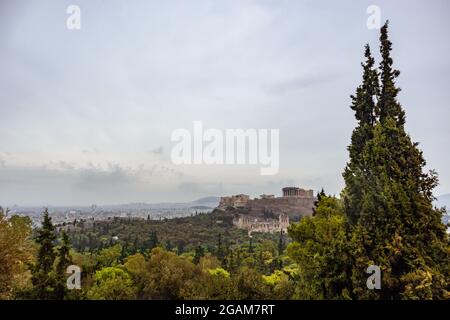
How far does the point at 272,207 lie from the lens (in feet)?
319

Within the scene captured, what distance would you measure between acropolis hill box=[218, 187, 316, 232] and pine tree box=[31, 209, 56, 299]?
6946 cm

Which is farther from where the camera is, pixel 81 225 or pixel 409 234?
pixel 81 225

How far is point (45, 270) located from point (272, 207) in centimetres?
8862

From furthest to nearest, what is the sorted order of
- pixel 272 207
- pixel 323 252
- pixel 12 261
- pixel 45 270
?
pixel 272 207, pixel 12 261, pixel 323 252, pixel 45 270

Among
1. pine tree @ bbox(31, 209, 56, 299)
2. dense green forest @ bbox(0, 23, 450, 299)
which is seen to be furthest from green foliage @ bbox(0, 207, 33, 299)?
pine tree @ bbox(31, 209, 56, 299)

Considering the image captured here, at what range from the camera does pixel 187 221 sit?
2840 inches

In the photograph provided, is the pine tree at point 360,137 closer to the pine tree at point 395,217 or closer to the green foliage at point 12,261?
the pine tree at point 395,217

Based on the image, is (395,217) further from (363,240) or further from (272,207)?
(272,207)

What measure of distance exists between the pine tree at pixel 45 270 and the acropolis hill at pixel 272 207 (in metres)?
69.5

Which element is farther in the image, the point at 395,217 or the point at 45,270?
the point at 45,270

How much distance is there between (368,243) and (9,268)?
11.5 m

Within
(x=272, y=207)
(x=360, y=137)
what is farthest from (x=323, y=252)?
(x=272, y=207)
